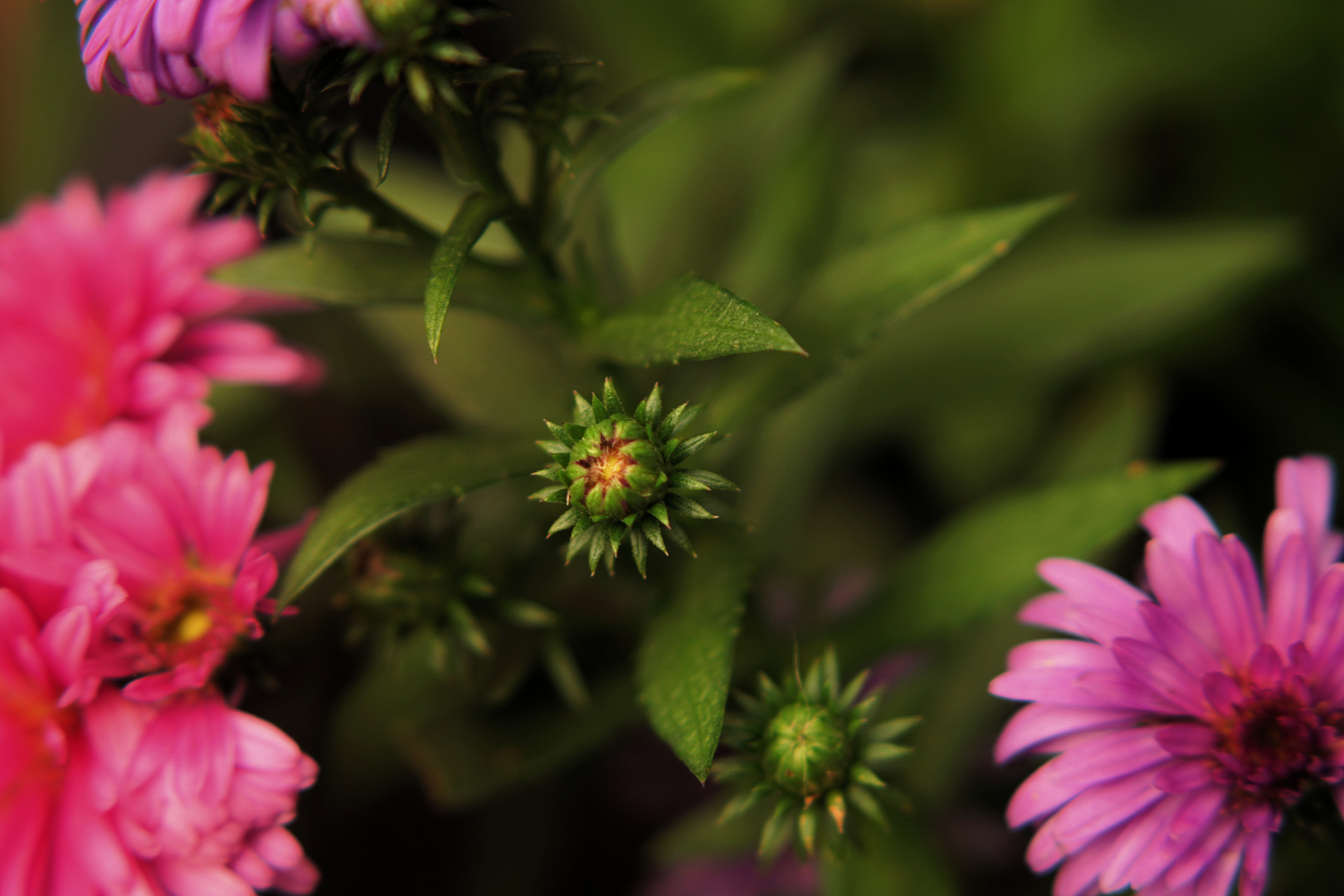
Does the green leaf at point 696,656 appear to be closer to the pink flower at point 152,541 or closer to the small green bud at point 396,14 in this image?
the pink flower at point 152,541

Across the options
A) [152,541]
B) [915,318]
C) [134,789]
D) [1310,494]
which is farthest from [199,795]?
[915,318]

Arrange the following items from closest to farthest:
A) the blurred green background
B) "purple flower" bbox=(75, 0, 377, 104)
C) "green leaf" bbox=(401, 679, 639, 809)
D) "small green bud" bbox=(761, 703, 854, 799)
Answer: "purple flower" bbox=(75, 0, 377, 104)
"small green bud" bbox=(761, 703, 854, 799)
"green leaf" bbox=(401, 679, 639, 809)
the blurred green background

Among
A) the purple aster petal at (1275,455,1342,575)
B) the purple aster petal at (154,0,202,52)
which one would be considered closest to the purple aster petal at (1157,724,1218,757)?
the purple aster petal at (1275,455,1342,575)

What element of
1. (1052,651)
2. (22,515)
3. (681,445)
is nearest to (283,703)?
(22,515)

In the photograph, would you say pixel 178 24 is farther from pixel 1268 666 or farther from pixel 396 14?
pixel 1268 666

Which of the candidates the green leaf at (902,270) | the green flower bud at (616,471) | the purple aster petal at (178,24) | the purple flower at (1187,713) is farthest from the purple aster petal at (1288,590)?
the purple aster petal at (178,24)

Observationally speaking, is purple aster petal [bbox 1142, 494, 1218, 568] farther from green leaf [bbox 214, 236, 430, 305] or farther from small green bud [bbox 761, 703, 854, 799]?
green leaf [bbox 214, 236, 430, 305]
